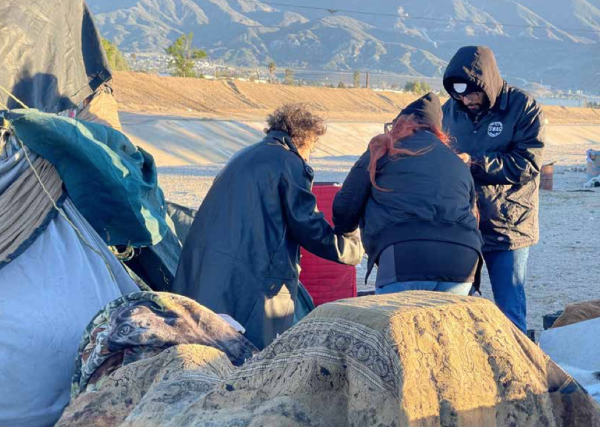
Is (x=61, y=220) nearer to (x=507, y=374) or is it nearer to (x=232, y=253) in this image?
(x=232, y=253)

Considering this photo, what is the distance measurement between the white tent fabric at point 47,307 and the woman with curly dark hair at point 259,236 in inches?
19.0

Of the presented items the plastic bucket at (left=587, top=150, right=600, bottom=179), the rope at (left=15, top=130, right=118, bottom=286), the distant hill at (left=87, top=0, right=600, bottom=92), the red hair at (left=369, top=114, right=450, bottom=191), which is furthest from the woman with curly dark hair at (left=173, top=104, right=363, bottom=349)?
the distant hill at (left=87, top=0, right=600, bottom=92)

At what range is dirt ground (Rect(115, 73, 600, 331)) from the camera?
880 cm

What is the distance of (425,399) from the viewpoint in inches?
85.4

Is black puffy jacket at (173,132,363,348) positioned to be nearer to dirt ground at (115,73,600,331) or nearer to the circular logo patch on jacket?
the circular logo patch on jacket

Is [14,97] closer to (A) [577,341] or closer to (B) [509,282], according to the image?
(B) [509,282]

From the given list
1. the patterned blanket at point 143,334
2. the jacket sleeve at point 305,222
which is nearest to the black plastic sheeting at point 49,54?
the jacket sleeve at point 305,222

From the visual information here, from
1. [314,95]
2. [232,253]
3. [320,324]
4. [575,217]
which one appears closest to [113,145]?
[232,253]

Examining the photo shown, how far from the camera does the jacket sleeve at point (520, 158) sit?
4406mm

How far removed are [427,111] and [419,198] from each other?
0.47 meters

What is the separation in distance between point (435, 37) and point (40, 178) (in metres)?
193

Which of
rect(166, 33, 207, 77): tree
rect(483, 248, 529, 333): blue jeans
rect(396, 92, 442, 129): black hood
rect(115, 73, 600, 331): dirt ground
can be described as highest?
rect(396, 92, 442, 129): black hood

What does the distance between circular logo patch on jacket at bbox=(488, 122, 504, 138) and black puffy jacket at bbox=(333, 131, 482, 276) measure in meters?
0.93

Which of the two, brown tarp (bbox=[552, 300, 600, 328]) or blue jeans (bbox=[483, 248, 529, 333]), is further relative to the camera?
brown tarp (bbox=[552, 300, 600, 328])
